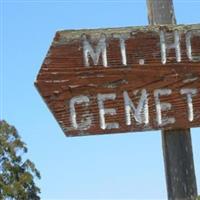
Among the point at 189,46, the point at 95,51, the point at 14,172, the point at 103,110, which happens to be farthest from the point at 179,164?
the point at 14,172

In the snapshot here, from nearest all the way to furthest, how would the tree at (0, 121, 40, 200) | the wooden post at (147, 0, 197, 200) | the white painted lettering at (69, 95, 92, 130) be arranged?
1. the white painted lettering at (69, 95, 92, 130)
2. the wooden post at (147, 0, 197, 200)
3. the tree at (0, 121, 40, 200)

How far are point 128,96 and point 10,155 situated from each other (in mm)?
30092

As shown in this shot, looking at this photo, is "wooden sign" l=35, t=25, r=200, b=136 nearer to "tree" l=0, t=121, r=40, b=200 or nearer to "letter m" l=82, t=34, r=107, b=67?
"letter m" l=82, t=34, r=107, b=67

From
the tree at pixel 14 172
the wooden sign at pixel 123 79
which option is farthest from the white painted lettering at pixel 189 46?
the tree at pixel 14 172

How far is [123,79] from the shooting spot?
119 inches

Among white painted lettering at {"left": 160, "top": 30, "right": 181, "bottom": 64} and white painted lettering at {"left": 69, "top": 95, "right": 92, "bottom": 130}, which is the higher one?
white painted lettering at {"left": 160, "top": 30, "right": 181, "bottom": 64}

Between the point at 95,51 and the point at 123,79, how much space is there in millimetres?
181

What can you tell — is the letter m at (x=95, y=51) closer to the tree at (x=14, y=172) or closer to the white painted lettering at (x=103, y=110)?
the white painted lettering at (x=103, y=110)

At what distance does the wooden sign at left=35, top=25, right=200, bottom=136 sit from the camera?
299 centimetres

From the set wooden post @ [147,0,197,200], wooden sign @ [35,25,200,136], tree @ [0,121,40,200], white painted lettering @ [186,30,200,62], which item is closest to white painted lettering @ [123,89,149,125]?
wooden sign @ [35,25,200,136]

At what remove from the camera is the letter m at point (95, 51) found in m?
3.01

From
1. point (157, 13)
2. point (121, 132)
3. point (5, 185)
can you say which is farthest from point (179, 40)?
point (5, 185)

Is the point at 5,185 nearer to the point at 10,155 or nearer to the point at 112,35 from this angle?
the point at 10,155

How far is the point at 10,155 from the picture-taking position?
32.7m
